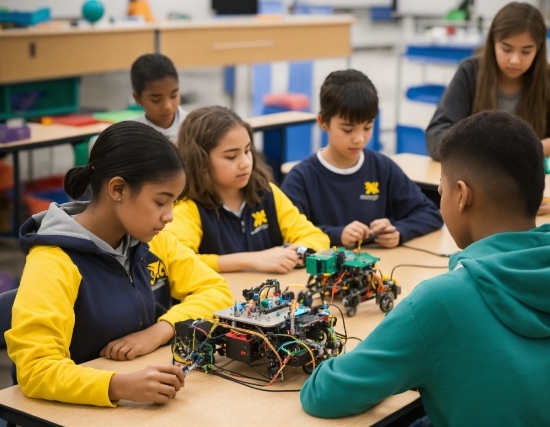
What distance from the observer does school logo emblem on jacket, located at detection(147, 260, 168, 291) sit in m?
2.05

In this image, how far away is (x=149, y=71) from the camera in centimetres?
372

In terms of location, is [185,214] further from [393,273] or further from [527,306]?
[527,306]

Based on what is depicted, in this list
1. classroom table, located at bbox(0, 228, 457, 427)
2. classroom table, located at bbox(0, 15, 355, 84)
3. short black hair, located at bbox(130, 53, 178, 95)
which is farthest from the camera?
classroom table, located at bbox(0, 15, 355, 84)

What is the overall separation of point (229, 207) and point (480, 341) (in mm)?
1401

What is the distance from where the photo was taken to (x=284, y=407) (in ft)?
5.12

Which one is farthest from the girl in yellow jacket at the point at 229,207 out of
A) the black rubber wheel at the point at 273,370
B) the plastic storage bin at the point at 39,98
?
the plastic storage bin at the point at 39,98

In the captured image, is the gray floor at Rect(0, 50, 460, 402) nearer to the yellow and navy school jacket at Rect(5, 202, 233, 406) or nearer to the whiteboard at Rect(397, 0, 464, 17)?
Answer: the whiteboard at Rect(397, 0, 464, 17)

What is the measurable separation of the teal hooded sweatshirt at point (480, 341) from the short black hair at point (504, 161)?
0.38ft

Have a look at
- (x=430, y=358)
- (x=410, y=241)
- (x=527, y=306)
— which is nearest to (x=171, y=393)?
(x=430, y=358)

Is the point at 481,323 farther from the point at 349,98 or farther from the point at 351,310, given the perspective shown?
the point at 349,98

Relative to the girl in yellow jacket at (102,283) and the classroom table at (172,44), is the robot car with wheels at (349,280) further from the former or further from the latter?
the classroom table at (172,44)

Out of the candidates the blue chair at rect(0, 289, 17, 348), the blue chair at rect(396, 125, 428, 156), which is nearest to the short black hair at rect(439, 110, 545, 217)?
the blue chair at rect(0, 289, 17, 348)

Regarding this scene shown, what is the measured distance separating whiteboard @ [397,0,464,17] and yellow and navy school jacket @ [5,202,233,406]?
9.44 metres

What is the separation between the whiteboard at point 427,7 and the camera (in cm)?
1083
